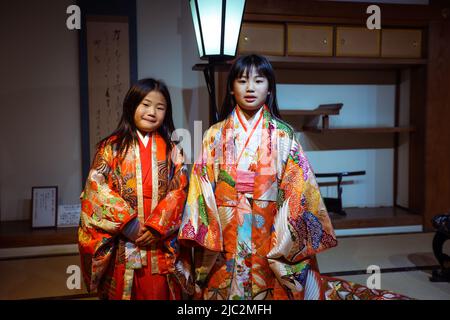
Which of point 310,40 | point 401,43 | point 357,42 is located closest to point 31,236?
point 310,40

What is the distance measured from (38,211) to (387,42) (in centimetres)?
331

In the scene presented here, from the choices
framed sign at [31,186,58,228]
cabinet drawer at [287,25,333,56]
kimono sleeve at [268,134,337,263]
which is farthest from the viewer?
cabinet drawer at [287,25,333,56]

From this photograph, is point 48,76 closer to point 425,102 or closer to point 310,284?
point 310,284

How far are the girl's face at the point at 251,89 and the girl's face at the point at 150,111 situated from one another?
0.35 m

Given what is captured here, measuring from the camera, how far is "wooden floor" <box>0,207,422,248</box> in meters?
3.19

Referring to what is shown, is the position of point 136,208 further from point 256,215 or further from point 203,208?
point 256,215

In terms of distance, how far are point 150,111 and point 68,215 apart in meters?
1.88

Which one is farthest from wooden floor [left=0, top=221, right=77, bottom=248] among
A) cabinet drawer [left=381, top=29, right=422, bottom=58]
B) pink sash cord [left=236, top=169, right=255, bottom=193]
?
cabinet drawer [left=381, top=29, right=422, bottom=58]

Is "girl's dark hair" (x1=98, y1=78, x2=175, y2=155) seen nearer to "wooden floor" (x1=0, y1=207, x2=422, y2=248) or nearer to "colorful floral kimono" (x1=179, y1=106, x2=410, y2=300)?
"colorful floral kimono" (x1=179, y1=106, x2=410, y2=300)

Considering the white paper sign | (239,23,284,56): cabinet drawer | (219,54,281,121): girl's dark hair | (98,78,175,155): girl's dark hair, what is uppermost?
(239,23,284,56): cabinet drawer

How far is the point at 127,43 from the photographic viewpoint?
311 centimetres

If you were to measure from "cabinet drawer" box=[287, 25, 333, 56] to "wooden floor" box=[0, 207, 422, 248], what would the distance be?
4.97 ft

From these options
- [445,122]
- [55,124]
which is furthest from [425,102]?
[55,124]

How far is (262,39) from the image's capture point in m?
3.60
